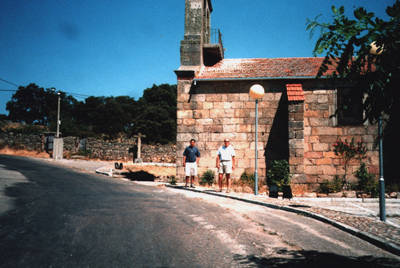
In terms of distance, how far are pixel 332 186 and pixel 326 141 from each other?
1722 millimetres

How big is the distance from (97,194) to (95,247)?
4694 mm

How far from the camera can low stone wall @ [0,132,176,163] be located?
2691 cm

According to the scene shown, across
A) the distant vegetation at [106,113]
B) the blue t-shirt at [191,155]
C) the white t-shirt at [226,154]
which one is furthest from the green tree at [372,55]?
the distant vegetation at [106,113]

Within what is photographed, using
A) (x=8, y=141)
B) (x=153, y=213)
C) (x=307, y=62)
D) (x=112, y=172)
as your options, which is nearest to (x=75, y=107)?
(x=8, y=141)

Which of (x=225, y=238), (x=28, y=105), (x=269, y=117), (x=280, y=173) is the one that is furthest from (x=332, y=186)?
(x=28, y=105)

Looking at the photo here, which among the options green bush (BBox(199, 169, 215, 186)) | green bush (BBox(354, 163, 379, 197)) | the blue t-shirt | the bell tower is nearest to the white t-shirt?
the blue t-shirt

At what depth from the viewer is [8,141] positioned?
97.7 ft

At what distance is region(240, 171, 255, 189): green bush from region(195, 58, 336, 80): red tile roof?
3931 millimetres

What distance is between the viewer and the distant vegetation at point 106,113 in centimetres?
4247

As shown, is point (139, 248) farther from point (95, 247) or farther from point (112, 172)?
point (112, 172)

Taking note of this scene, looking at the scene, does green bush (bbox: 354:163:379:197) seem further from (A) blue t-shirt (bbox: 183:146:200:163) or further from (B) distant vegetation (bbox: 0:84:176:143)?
(B) distant vegetation (bbox: 0:84:176:143)

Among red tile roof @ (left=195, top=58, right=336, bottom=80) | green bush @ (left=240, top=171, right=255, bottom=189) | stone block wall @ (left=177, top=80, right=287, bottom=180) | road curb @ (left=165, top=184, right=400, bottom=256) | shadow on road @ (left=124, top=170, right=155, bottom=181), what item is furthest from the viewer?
shadow on road @ (left=124, top=170, right=155, bottom=181)

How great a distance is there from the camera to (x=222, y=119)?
1230 cm

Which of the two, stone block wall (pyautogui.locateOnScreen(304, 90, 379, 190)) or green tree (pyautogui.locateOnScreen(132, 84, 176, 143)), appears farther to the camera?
green tree (pyautogui.locateOnScreen(132, 84, 176, 143))
